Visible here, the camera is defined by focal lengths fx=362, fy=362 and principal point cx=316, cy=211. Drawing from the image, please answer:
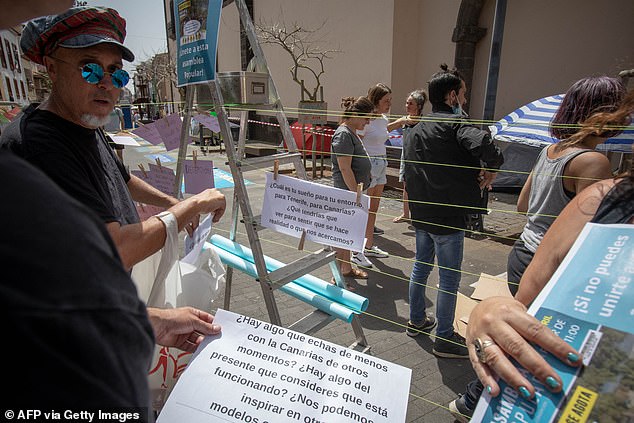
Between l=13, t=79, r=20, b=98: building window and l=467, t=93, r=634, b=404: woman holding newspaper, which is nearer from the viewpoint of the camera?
l=467, t=93, r=634, b=404: woman holding newspaper

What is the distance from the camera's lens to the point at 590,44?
23.5ft

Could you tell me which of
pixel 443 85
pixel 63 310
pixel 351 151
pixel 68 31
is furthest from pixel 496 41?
pixel 63 310

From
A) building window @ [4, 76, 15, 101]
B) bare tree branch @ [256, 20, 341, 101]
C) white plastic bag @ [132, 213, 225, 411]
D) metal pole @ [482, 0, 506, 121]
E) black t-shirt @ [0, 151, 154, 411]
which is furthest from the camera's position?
building window @ [4, 76, 15, 101]

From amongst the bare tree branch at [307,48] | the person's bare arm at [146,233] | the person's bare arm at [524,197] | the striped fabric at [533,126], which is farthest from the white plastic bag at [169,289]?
the bare tree branch at [307,48]

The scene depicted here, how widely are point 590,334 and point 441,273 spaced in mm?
2201

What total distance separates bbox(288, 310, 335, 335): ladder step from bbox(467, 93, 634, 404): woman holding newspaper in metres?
0.93

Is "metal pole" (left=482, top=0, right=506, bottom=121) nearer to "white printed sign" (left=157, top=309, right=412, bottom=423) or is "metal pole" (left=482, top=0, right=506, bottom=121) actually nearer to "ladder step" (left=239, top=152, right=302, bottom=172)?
"ladder step" (left=239, top=152, right=302, bottom=172)

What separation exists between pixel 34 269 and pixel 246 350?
2.72 feet

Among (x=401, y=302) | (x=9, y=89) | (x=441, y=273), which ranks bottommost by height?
(x=401, y=302)

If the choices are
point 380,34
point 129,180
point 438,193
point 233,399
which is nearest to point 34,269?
point 233,399

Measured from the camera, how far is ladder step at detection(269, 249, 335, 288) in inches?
72.8

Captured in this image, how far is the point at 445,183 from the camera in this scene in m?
2.73

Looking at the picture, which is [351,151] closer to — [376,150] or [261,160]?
[376,150]

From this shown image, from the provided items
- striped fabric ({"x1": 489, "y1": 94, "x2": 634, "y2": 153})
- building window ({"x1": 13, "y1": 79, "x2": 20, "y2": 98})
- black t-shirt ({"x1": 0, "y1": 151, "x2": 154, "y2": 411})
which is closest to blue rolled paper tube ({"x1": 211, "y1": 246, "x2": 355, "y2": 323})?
black t-shirt ({"x1": 0, "y1": 151, "x2": 154, "y2": 411})
